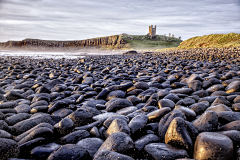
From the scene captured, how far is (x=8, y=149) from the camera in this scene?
1623 mm

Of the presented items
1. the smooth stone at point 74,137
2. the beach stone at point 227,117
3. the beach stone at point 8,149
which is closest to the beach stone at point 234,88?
the beach stone at point 227,117

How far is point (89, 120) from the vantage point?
2418mm

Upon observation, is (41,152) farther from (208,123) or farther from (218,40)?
(218,40)

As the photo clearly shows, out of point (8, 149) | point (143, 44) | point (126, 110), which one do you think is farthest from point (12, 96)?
point (143, 44)

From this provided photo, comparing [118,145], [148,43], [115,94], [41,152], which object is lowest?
[41,152]

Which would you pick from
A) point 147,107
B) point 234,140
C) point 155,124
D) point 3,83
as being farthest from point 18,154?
point 3,83

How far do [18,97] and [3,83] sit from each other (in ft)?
6.66

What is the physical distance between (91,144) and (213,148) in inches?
50.0

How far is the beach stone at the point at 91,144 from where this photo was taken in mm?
1733

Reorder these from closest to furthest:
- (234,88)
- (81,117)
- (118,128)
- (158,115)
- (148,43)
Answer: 1. (118,128)
2. (158,115)
3. (81,117)
4. (234,88)
5. (148,43)

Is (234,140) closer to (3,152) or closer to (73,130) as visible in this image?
(73,130)

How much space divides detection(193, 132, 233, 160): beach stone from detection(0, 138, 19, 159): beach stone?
6.09 ft

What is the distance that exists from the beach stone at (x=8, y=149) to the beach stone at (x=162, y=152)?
1.40m

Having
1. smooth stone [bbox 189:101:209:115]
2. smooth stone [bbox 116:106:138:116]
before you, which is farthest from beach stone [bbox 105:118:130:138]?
smooth stone [bbox 189:101:209:115]
